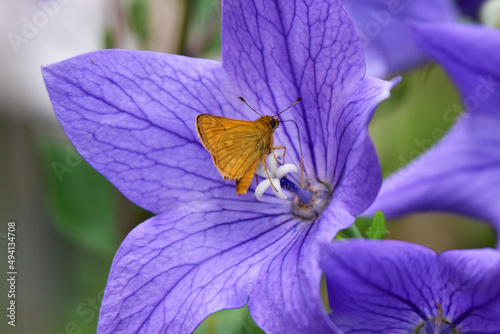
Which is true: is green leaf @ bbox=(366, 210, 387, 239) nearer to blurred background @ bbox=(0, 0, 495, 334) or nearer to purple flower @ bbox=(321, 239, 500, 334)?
purple flower @ bbox=(321, 239, 500, 334)

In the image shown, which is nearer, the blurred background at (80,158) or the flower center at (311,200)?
the flower center at (311,200)

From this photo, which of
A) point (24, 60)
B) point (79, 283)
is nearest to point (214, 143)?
point (79, 283)

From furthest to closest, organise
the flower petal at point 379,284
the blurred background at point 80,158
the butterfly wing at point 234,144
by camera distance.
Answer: the blurred background at point 80,158 < the butterfly wing at point 234,144 < the flower petal at point 379,284

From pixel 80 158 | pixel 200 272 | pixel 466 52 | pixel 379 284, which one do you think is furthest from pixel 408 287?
pixel 80 158

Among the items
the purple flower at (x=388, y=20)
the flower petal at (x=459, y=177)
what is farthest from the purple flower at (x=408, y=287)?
the purple flower at (x=388, y=20)

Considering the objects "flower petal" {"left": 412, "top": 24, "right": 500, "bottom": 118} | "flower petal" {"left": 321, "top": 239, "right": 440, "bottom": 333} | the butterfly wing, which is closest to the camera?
"flower petal" {"left": 321, "top": 239, "right": 440, "bottom": 333}

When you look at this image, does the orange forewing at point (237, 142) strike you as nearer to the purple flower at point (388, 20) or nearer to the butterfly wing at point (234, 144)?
the butterfly wing at point (234, 144)

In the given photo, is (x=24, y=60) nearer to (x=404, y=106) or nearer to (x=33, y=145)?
(x=33, y=145)

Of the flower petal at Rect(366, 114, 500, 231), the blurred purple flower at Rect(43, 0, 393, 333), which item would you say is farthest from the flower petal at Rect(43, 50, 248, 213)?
the flower petal at Rect(366, 114, 500, 231)
